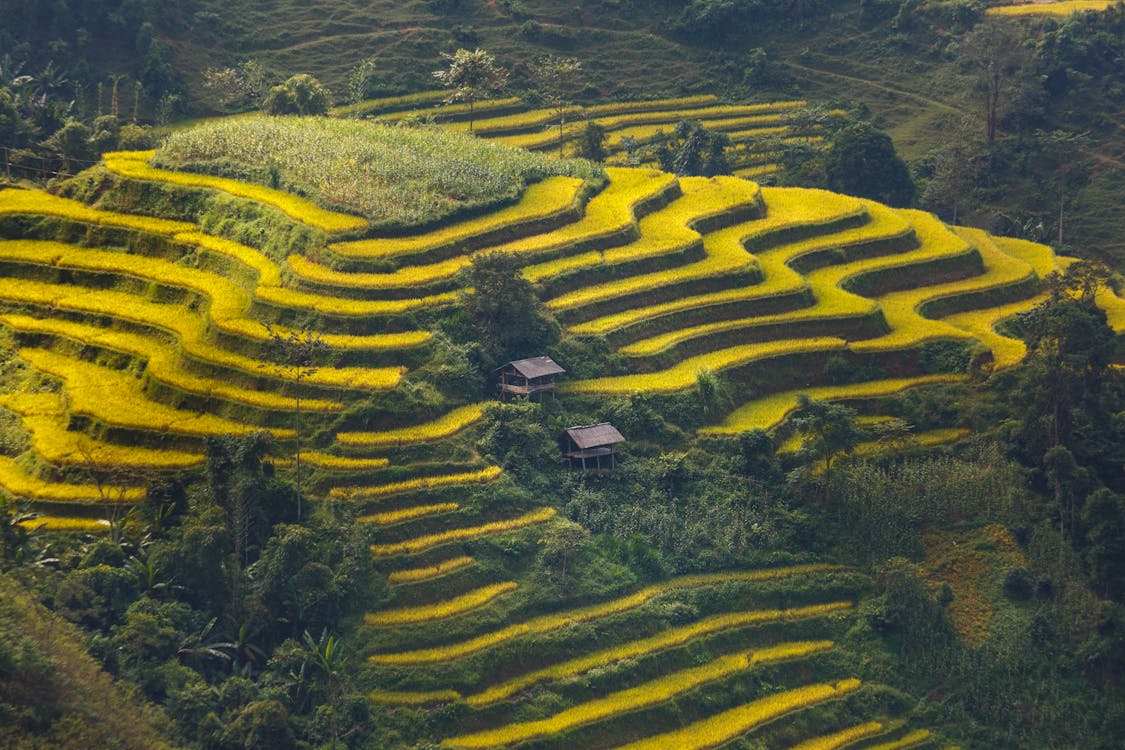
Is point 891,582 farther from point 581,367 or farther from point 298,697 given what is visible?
point 298,697

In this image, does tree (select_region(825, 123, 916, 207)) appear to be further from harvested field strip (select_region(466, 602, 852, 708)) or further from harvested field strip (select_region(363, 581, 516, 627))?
harvested field strip (select_region(363, 581, 516, 627))

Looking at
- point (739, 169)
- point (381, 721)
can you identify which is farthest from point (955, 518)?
point (739, 169)

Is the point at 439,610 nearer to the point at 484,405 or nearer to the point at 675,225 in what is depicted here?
the point at 484,405

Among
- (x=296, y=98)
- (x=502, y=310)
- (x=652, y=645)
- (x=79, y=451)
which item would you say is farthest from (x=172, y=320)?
(x=296, y=98)

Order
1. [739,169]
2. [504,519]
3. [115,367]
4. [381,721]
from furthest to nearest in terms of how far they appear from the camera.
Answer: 1. [739,169]
2. [115,367]
3. [504,519]
4. [381,721]

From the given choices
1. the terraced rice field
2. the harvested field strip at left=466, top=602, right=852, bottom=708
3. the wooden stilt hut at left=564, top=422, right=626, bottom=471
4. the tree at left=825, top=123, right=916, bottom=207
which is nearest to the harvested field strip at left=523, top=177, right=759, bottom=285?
the terraced rice field
